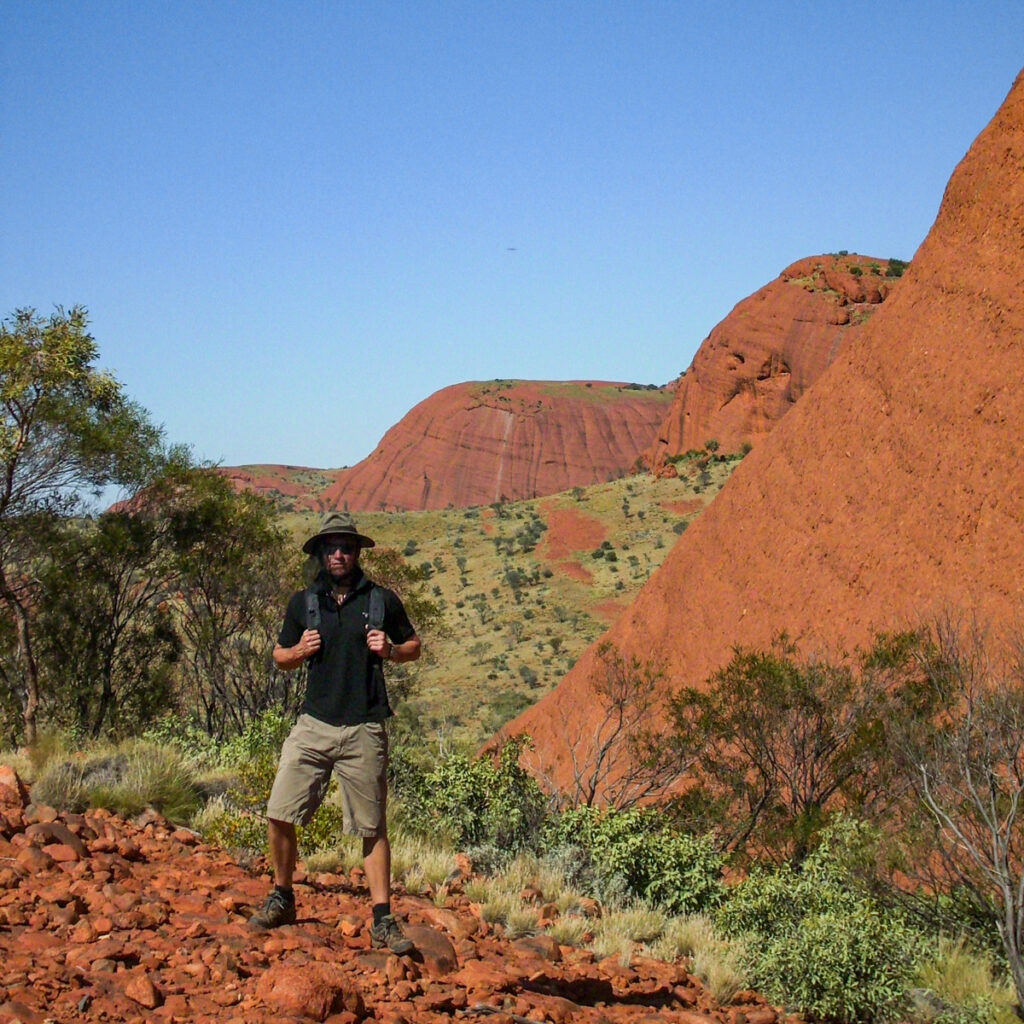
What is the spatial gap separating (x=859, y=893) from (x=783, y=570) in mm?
5145

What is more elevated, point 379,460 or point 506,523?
point 379,460

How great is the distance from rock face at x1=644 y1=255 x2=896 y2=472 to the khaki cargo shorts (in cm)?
3868

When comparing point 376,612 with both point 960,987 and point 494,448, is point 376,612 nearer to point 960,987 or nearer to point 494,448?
point 960,987

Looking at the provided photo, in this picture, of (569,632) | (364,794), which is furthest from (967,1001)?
(569,632)

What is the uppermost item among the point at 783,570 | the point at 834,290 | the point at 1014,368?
the point at 834,290

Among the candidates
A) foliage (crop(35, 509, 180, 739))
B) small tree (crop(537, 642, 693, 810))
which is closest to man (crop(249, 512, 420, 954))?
small tree (crop(537, 642, 693, 810))

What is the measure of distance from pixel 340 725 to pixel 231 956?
98 centimetres

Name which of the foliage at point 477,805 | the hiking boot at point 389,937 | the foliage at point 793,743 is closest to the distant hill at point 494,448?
the foliage at point 793,743

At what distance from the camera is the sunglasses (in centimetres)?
456

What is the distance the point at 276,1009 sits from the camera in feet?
11.5

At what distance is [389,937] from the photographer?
14.0 feet

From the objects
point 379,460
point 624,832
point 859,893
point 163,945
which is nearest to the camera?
point 163,945

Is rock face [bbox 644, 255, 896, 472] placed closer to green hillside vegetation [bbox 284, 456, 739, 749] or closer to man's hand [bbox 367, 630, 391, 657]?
green hillside vegetation [bbox 284, 456, 739, 749]

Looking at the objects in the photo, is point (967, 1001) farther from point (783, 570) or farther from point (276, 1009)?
point (783, 570)
